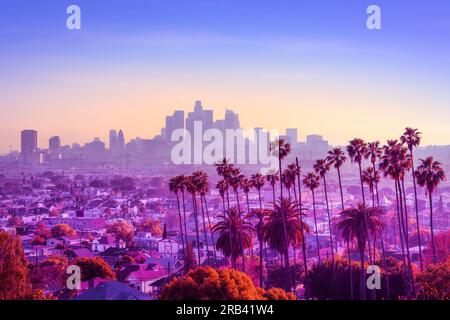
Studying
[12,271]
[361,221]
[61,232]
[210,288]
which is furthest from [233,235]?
[61,232]

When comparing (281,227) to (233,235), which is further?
(233,235)

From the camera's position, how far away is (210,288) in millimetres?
22203

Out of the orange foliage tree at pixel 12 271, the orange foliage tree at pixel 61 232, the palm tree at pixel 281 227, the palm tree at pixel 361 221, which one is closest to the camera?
the orange foliage tree at pixel 12 271

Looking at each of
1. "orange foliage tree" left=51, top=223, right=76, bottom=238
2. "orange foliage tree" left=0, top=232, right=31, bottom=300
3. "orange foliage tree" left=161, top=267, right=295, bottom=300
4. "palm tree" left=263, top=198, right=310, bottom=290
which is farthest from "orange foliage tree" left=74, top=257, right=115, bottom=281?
"orange foliage tree" left=51, top=223, right=76, bottom=238

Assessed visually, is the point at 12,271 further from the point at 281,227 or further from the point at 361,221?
the point at 361,221

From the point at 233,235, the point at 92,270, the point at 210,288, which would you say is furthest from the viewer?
the point at 92,270

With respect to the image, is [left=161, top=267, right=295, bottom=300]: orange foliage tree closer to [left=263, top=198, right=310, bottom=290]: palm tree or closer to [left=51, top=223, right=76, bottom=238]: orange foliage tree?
[left=263, top=198, right=310, bottom=290]: palm tree

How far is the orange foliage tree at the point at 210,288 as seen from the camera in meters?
21.9

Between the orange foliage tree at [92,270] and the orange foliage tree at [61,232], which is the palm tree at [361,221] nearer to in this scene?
the orange foliage tree at [92,270]

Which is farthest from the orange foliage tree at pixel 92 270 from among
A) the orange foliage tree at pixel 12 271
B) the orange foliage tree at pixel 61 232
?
the orange foliage tree at pixel 61 232

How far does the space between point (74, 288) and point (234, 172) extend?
1416cm

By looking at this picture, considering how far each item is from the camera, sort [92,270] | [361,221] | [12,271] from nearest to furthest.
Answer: [12,271] < [361,221] < [92,270]
